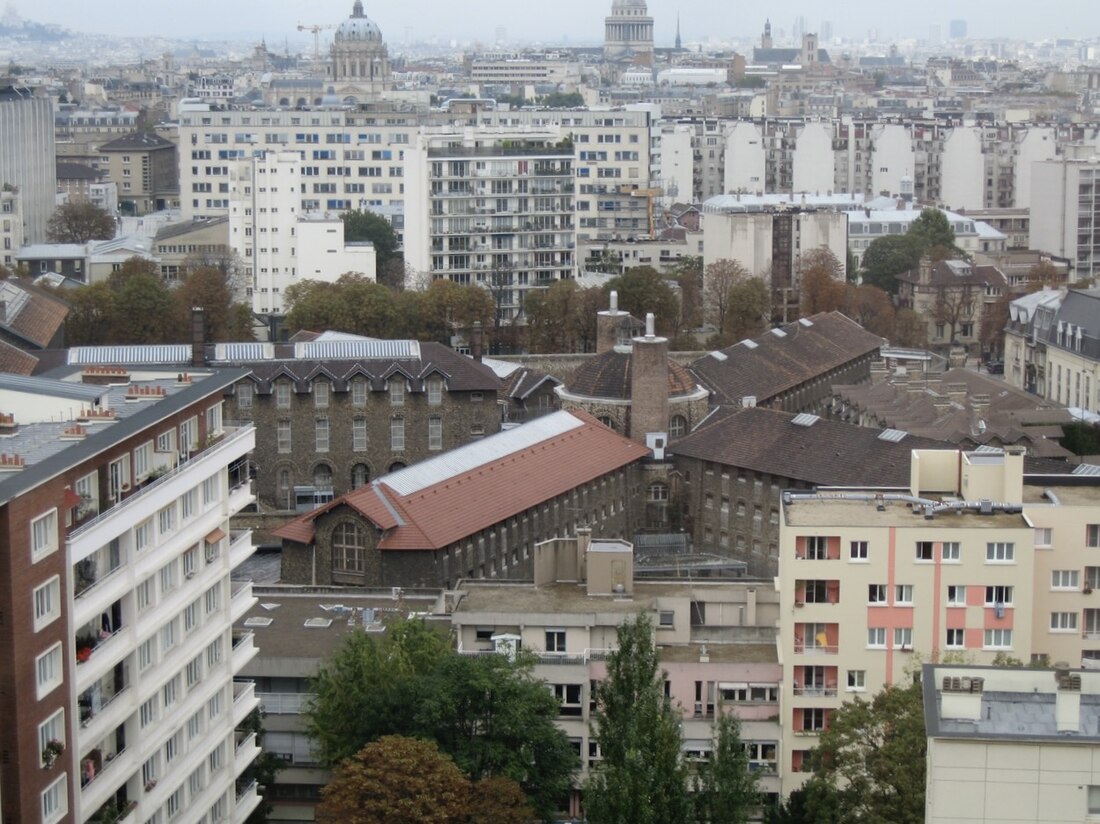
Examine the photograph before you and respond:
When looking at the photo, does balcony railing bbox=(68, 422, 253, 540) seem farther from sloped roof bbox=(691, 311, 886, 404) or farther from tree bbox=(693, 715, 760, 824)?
sloped roof bbox=(691, 311, 886, 404)

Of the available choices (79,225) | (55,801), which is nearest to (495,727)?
(55,801)

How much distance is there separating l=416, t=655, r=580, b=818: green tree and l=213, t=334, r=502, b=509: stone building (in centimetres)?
3454

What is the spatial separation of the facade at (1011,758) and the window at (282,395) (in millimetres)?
48855

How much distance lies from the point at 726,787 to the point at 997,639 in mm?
9820

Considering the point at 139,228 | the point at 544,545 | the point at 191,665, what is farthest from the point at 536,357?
the point at 139,228

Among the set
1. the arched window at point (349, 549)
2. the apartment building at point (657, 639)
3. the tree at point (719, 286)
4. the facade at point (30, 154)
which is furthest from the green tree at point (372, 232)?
the apartment building at point (657, 639)

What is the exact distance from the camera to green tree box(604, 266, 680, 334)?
112 m

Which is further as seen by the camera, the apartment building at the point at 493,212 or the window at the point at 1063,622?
the apartment building at the point at 493,212

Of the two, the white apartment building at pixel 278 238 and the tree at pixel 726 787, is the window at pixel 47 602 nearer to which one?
the tree at pixel 726 787

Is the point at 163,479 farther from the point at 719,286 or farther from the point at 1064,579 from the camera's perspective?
the point at 719,286

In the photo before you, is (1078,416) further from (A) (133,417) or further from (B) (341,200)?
(B) (341,200)

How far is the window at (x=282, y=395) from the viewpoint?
78.5 m

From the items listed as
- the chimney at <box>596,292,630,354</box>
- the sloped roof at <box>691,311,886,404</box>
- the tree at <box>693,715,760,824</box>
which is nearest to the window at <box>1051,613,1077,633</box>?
the tree at <box>693,715,760,824</box>

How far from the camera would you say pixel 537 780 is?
4450 cm
